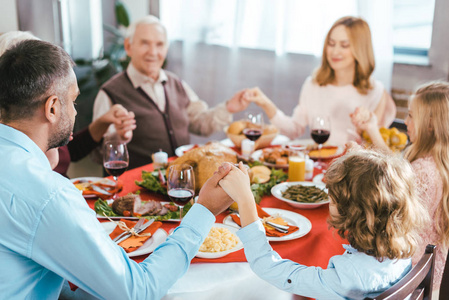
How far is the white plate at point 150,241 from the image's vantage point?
131 centimetres

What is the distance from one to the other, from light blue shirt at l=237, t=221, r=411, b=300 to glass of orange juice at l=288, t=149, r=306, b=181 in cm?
83

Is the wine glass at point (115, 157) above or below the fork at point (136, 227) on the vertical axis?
A: above

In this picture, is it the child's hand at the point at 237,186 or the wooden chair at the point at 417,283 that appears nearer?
the wooden chair at the point at 417,283

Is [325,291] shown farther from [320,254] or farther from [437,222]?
[437,222]

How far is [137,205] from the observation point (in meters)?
1.59

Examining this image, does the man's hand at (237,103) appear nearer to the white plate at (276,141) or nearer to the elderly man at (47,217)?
the white plate at (276,141)

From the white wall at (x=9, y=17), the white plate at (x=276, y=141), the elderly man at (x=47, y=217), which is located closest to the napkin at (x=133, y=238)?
the elderly man at (x=47, y=217)

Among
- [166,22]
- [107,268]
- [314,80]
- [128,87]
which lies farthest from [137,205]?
[166,22]

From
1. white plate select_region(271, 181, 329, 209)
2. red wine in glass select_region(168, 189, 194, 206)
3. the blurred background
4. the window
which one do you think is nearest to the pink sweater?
white plate select_region(271, 181, 329, 209)

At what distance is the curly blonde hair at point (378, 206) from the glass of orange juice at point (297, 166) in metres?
0.82

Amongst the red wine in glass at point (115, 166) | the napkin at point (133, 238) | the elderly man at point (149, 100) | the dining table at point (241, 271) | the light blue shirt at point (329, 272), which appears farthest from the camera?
the elderly man at point (149, 100)

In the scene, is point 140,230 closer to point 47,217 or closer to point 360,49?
point 47,217

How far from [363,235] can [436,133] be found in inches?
34.1

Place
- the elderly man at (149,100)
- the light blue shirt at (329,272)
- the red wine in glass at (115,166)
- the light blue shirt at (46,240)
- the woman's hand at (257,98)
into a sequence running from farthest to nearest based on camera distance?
the elderly man at (149,100) < the woman's hand at (257,98) < the red wine in glass at (115,166) < the light blue shirt at (329,272) < the light blue shirt at (46,240)
